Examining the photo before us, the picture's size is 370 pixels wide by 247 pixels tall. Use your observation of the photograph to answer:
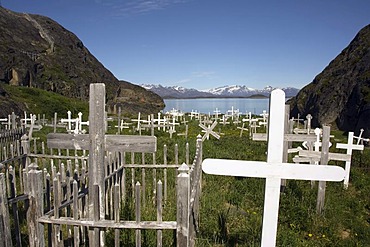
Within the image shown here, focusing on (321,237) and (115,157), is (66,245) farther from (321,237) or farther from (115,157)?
(321,237)

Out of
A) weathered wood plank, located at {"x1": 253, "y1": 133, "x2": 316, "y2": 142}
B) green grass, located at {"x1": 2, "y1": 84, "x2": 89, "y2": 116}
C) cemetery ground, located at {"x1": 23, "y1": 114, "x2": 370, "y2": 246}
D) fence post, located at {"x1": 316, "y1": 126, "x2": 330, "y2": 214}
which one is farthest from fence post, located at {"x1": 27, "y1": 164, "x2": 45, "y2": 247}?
green grass, located at {"x1": 2, "y1": 84, "x2": 89, "y2": 116}

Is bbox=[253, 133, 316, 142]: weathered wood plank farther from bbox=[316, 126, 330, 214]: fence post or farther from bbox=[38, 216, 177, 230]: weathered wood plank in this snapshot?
bbox=[38, 216, 177, 230]: weathered wood plank

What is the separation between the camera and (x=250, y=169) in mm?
2980

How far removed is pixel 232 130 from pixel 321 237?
18.0 m

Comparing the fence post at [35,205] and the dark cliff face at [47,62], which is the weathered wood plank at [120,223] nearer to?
the fence post at [35,205]

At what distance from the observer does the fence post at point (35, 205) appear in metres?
3.23

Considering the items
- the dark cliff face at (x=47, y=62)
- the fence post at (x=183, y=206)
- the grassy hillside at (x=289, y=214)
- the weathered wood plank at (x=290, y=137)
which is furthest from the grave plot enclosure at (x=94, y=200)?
the dark cliff face at (x=47, y=62)

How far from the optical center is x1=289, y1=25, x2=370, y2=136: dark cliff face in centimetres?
2475

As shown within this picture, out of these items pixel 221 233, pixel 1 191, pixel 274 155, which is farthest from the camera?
pixel 221 233

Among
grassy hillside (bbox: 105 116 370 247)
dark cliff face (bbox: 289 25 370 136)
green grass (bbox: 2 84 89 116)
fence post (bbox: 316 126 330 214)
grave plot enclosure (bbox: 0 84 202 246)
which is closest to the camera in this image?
grave plot enclosure (bbox: 0 84 202 246)

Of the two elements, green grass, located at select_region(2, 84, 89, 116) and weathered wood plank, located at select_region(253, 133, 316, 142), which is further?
green grass, located at select_region(2, 84, 89, 116)

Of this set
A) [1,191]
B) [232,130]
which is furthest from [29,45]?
[1,191]

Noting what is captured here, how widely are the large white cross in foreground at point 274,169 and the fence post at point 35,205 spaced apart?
1.90 metres

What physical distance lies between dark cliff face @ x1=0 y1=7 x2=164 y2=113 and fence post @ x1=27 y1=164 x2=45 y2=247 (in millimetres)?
48763
